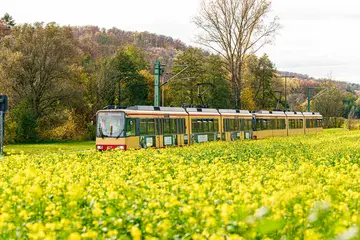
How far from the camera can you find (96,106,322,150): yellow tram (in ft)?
101

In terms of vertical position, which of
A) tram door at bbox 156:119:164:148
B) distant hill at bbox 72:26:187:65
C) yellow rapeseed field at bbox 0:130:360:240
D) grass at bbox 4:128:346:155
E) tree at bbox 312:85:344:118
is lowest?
grass at bbox 4:128:346:155

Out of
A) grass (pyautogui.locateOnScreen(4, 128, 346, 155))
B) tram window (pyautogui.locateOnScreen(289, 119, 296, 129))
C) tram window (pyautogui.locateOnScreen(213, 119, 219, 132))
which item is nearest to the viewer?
grass (pyautogui.locateOnScreen(4, 128, 346, 155))

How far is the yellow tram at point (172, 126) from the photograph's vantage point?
101 ft

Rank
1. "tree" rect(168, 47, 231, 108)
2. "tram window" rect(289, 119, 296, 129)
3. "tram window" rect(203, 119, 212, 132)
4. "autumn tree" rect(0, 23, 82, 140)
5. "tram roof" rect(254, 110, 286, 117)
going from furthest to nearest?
"tree" rect(168, 47, 231, 108) < "tram window" rect(289, 119, 296, 129) < "tram roof" rect(254, 110, 286, 117) < "autumn tree" rect(0, 23, 82, 140) < "tram window" rect(203, 119, 212, 132)

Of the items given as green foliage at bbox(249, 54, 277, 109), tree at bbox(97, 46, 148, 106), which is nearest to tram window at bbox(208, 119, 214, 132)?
tree at bbox(97, 46, 148, 106)

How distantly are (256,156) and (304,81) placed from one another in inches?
6369

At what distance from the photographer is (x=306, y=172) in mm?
11953

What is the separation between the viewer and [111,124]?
101ft

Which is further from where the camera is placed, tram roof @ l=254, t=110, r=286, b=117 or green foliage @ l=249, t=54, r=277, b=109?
green foliage @ l=249, t=54, r=277, b=109

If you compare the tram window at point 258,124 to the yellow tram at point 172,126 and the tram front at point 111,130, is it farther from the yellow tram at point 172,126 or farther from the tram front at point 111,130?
the tram front at point 111,130

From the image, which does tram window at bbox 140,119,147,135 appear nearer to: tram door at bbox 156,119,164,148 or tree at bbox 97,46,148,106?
tram door at bbox 156,119,164,148

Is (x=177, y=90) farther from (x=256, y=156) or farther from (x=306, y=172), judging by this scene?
(x=306, y=172)

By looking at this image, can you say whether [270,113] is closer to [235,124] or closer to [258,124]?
[258,124]

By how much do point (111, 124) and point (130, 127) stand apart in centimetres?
97
